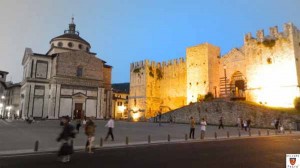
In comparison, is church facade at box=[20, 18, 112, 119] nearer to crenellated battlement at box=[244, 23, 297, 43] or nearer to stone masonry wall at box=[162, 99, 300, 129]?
stone masonry wall at box=[162, 99, 300, 129]

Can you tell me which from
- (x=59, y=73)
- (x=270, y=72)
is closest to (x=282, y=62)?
(x=270, y=72)

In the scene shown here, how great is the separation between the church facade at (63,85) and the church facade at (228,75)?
441 inches

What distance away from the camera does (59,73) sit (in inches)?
1481

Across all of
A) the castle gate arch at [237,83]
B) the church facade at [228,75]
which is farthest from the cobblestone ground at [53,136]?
the castle gate arch at [237,83]

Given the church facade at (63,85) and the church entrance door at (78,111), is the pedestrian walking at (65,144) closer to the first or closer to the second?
the church facade at (63,85)

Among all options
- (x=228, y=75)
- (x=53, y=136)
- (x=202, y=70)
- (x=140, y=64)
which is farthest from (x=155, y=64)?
(x=53, y=136)

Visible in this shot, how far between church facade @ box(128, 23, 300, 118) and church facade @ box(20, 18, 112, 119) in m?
11.2

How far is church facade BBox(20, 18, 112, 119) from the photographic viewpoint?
3662 cm

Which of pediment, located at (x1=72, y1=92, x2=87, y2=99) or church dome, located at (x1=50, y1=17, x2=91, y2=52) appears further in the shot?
church dome, located at (x1=50, y1=17, x2=91, y2=52)

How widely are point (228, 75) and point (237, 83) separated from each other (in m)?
1.95

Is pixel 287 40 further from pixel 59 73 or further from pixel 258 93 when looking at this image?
pixel 59 73

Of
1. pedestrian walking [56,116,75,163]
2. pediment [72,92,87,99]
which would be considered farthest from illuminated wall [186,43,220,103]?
pedestrian walking [56,116,75,163]

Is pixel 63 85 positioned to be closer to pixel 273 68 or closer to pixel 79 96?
pixel 79 96

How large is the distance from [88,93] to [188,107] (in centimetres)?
1753
